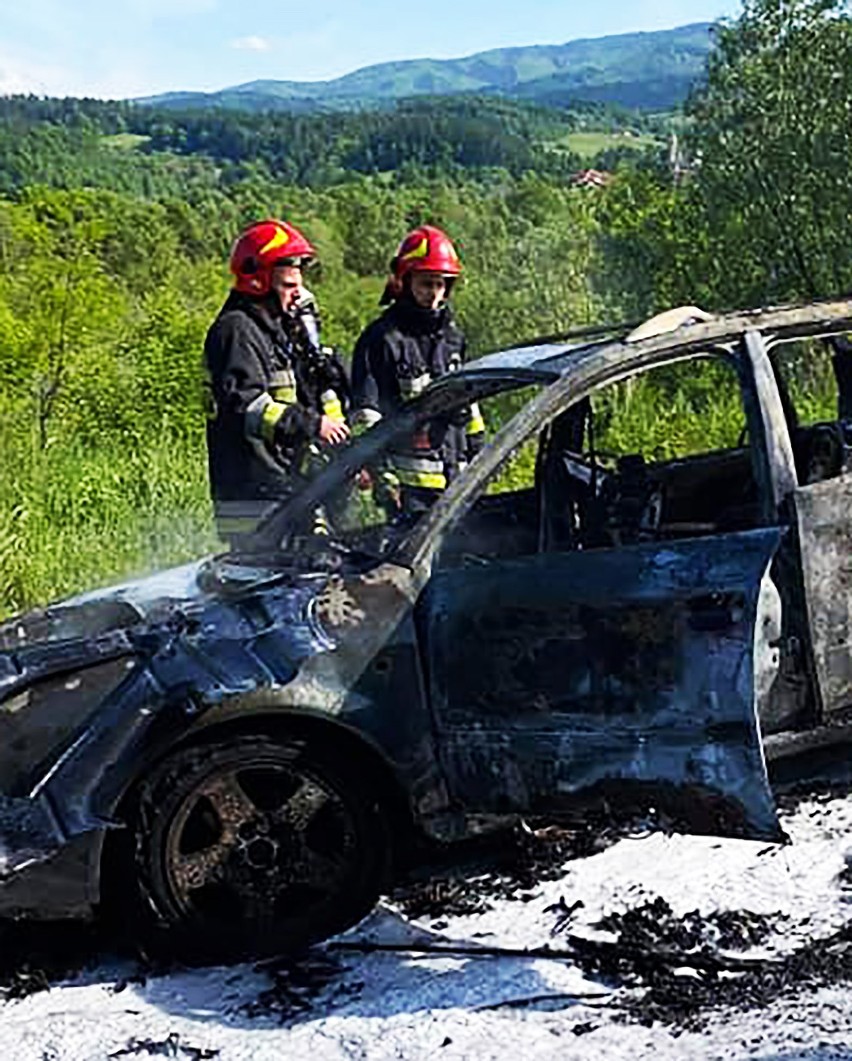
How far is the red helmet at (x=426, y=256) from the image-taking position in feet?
20.3

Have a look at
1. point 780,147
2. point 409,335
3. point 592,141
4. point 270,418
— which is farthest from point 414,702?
point 592,141

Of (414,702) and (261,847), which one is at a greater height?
(414,702)

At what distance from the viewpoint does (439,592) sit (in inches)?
158

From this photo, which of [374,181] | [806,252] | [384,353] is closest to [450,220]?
[806,252]

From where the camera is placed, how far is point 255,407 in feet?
18.8

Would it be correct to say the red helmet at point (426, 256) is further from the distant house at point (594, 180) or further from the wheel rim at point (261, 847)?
the distant house at point (594, 180)

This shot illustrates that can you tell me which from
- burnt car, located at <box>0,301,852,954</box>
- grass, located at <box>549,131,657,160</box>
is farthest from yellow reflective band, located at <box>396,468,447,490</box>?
grass, located at <box>549,131,657,160</box>

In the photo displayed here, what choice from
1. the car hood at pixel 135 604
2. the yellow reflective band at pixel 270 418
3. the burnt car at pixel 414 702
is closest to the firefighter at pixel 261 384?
the yellow reflective band at pixel 270 418

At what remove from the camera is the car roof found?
4.35 meters

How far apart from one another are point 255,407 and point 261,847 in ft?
7.35

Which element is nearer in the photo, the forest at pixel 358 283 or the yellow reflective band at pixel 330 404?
the yellow reflective band at pixel 330 404

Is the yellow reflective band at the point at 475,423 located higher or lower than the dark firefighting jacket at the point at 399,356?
lower

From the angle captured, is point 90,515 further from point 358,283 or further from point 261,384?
point 358,283

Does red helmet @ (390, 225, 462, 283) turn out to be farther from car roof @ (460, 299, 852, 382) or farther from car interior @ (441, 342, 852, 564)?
car roof @ (460, 299, 852, 382)
